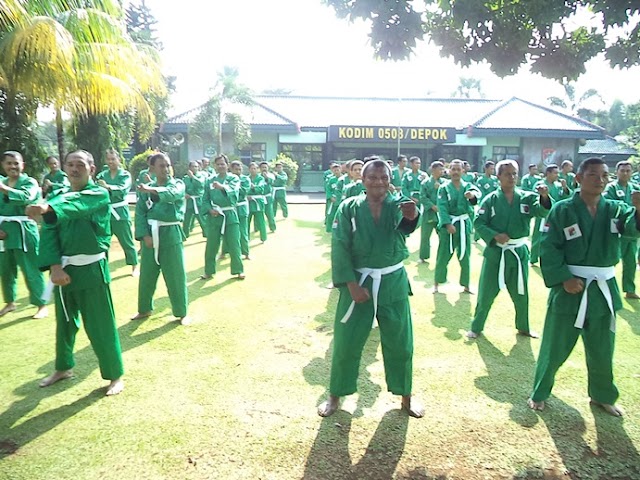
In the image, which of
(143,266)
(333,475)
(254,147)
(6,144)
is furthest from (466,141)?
(333,475)

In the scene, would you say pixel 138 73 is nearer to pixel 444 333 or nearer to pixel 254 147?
pixel 444 333

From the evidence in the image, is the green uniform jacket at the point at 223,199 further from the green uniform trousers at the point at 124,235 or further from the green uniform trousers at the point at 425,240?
the green uniform trousers at the point at 425,240

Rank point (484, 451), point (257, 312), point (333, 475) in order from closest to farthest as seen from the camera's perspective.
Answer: point (333, 475)
point (484, 451)
point (257, 312)

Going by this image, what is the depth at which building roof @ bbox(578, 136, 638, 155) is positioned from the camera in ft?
96.2

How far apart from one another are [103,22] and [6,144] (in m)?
4.45

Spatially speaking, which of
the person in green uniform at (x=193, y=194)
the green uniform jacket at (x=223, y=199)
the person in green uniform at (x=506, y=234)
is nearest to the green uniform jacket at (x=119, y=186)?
the green uniform jacket at (x=223, y=199)

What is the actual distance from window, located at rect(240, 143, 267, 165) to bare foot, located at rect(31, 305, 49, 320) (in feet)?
67.1

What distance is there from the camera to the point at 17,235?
574cm

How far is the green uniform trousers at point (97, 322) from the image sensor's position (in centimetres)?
385

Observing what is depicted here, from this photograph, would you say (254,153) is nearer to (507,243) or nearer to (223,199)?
(223,199)

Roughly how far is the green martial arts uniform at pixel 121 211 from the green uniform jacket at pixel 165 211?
7.54 feet

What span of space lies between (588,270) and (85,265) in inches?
155

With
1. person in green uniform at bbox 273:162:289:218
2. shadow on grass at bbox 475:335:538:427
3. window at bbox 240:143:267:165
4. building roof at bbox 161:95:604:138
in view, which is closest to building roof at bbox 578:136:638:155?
building roof at bbox 161:95:604:138

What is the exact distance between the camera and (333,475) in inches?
117
